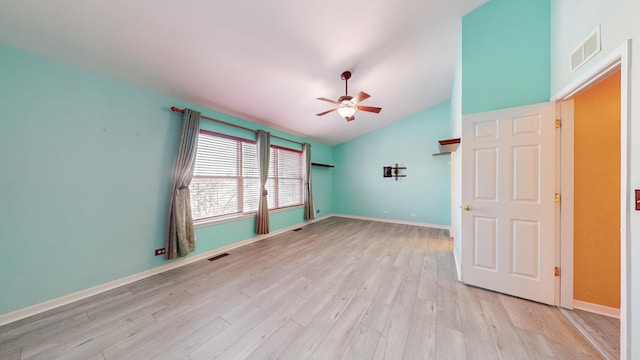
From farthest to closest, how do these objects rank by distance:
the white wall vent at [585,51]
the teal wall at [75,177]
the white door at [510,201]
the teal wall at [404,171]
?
the teal wall at [404,171] < the white door at [510,201] < the teal wall at [75,177] < the white wall vent at [585,51]

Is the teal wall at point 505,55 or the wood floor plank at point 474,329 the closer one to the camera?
the wood floor plank at point 474,329

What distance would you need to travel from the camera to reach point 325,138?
5.75 meters

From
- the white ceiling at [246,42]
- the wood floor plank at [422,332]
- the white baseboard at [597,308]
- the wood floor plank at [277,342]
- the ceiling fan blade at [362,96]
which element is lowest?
the wood floor plank at [277,342]

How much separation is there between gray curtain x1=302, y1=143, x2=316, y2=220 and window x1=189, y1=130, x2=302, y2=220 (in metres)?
0.85

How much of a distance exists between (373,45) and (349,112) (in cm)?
90

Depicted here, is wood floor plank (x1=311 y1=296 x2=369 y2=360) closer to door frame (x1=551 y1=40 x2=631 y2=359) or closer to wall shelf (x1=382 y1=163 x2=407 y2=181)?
door frame (x1=551 y1=40 x2=631 y2=359)

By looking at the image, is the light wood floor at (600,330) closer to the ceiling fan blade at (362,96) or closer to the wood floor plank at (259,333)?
the wood floor plank at (259,333)

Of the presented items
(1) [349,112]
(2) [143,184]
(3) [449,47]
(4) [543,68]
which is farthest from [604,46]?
(2) [143,184]

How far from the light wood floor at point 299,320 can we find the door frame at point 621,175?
15.7 inches

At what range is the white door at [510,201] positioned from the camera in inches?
75.5

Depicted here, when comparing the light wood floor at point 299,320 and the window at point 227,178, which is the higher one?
the window at point 227,178

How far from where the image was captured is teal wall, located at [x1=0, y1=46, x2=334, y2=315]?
1790mm

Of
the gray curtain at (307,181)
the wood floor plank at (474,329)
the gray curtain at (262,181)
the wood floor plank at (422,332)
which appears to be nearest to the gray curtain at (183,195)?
the gray curtain at (262,181)

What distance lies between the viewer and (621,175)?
111 centimetres
